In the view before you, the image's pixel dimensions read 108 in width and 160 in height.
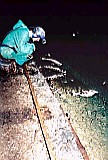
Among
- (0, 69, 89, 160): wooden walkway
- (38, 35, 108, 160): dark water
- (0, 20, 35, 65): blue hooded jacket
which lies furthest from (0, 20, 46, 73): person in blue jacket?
(38, 35, 108, 160): dark water

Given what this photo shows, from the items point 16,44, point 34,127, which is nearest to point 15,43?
point 16,44

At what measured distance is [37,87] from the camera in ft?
18.3

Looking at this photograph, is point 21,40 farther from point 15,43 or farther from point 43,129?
point 43,129

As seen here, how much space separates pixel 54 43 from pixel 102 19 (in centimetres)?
238

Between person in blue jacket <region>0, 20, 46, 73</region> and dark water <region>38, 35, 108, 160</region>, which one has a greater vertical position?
person in blue jacket <region>0, 20, 46, 73</region>

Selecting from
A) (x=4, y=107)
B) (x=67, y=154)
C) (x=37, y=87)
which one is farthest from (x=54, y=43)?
(x=67, y=154)

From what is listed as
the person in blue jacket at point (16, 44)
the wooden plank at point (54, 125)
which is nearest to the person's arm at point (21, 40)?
the person in blue jacket at point (16, 44)

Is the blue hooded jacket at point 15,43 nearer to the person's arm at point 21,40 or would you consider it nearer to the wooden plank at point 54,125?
the person's arm at point 21,40

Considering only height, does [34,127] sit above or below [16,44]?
below

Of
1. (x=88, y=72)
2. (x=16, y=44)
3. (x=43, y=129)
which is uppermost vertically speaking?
(x=16, y=44)

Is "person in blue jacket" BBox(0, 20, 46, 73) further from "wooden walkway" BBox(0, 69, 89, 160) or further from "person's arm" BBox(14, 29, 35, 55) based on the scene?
"wooden walkway" BBox(0, 69, 89, 160)

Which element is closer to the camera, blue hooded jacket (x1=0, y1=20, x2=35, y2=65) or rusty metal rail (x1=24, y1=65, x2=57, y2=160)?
rusty metal rail (x1=24, y1=65, x2=57, y2=160)

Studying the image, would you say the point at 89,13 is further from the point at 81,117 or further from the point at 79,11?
the point at 81,117

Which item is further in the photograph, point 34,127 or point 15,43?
point 15,43
